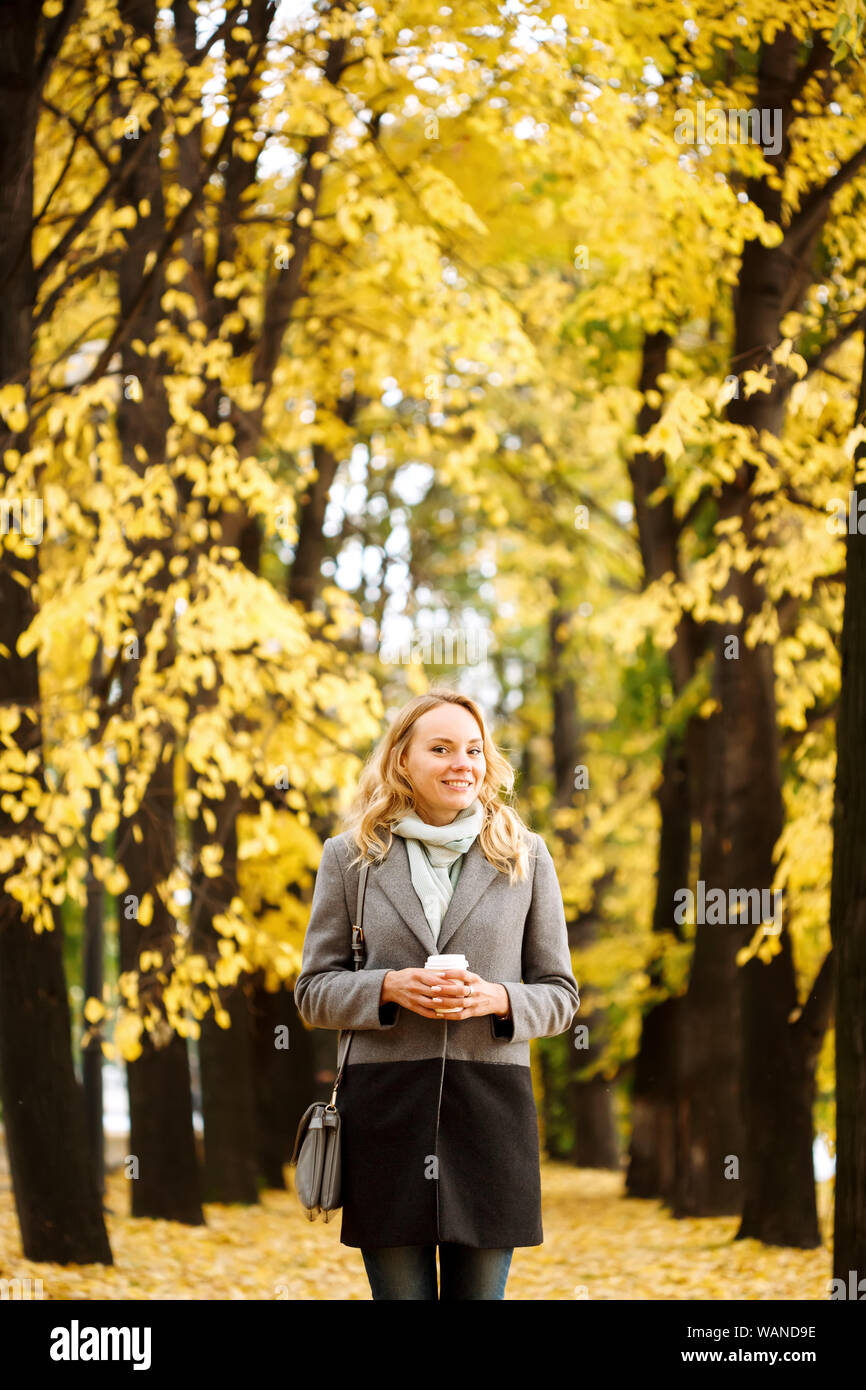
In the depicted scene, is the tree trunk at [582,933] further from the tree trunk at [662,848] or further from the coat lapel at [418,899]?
the coat lapel at [418,899]

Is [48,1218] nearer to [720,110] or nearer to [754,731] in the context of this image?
[754,731]

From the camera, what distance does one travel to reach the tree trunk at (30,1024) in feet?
24.9

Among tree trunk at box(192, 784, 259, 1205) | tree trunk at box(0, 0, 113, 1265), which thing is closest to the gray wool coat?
tree trunk at box(0, 0, 113, 1265)

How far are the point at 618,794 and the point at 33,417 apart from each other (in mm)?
12918

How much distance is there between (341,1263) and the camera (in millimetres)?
10570

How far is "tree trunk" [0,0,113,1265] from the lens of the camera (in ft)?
24.9

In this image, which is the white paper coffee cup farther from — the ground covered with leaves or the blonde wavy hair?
the ground covered with leaves

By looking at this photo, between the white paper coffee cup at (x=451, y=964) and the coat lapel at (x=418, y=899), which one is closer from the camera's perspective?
the white paper coffee cup at (x=451, y=964)

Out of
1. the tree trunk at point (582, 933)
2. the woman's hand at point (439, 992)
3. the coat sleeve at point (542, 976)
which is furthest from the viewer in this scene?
the tree trunk at point (582, 933)

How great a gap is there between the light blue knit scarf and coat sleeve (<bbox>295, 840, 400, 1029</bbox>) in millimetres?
198

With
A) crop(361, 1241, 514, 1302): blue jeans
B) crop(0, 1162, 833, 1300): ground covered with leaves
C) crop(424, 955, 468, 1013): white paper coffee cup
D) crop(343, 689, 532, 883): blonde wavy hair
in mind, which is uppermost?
crop(343, 689, 532, 883): blonde wavy hair

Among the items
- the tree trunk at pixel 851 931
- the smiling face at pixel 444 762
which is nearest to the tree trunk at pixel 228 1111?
the tree trunk at pixel 851 931

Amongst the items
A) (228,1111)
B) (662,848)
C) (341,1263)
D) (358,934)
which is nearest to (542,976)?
(358,934)
